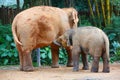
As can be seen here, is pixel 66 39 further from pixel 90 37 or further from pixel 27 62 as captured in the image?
pixel 27 62

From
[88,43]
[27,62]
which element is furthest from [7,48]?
[88,43]

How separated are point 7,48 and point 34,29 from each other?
3.82 meters

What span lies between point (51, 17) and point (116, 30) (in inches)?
203

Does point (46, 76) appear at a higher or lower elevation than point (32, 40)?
lower

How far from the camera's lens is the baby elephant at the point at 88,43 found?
9.17 meters

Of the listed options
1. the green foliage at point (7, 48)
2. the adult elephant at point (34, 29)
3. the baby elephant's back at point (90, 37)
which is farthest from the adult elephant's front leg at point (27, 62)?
the green foliage at point (7, 48)

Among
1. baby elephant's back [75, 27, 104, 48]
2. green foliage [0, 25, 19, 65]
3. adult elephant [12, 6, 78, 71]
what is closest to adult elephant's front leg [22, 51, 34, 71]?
adult elephant [12, 6, 78, 71]

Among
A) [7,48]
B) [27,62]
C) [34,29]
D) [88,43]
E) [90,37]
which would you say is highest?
[34,29]

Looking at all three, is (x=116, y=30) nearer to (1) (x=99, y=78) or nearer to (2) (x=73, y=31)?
(2) (x=73, y=31)

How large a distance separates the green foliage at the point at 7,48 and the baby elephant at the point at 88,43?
3.27 metres

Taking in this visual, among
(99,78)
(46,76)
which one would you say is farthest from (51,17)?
(99,78)

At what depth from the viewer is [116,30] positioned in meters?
14.8

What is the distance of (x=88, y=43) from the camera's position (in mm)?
9328

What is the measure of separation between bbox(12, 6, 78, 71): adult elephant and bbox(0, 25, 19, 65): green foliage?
9.72ft
